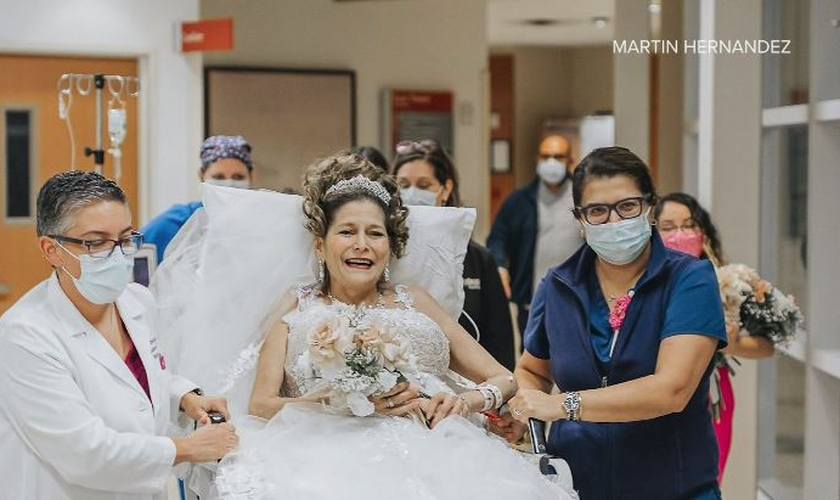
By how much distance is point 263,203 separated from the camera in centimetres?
364

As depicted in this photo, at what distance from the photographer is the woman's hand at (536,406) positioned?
9.66ft

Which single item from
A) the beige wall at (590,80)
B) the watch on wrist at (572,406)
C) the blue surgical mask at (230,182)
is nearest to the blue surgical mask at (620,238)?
the watch on wrist at (572,406)

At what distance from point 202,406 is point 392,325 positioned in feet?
1.81

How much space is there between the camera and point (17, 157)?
7160 millimetres

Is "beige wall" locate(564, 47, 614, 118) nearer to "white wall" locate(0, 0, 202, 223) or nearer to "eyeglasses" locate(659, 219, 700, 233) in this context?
"white wall" locate(0, 0, 202, 223)

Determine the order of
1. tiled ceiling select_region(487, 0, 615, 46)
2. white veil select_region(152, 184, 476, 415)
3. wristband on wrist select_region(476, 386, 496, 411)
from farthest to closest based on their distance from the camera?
tiled ceiling select_region(487, 0, 615, 46) < white veil select_region(152, 184, 476, 415) < wristband on wrist select_region(476, 386, 496, 411)

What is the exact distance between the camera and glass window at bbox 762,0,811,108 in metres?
5.54

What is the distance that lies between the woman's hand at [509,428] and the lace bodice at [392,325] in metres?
0.22

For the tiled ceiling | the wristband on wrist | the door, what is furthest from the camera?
the tiled ceiling

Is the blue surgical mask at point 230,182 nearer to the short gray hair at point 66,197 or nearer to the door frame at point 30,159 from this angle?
the short gray hair at point 66,197

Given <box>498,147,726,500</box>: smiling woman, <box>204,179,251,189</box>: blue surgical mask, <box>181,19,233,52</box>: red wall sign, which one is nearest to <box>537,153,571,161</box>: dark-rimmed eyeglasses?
<box>181,19,233,52</box>: red wall sign

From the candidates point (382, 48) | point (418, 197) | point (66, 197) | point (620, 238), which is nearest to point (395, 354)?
point (620, 238)

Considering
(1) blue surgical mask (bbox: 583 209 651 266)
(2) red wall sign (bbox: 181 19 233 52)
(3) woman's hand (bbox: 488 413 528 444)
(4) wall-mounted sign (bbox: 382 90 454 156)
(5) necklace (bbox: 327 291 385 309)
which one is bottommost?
(3) woman's hand (bbox: 488 413 528 444)

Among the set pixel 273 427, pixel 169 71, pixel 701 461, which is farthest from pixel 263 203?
pixel 169 71
